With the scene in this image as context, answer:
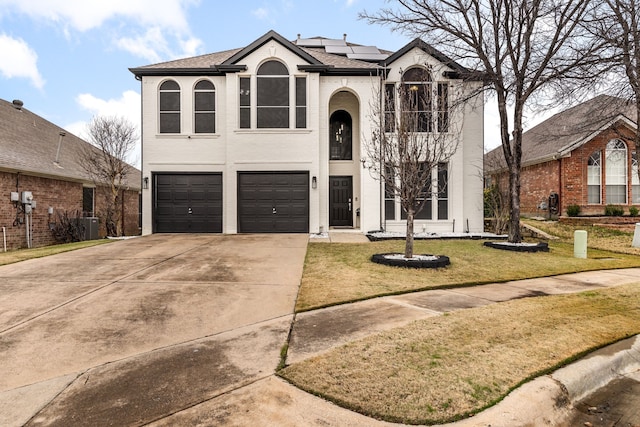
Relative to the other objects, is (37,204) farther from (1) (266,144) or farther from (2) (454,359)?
(2) (454,359)

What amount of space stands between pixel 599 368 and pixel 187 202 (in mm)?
13993

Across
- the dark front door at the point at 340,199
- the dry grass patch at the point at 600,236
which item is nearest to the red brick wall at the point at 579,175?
the dry grass patch at the point at 600,236

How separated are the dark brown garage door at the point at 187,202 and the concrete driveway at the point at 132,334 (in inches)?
Answer: 252

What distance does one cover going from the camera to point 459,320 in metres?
4.57

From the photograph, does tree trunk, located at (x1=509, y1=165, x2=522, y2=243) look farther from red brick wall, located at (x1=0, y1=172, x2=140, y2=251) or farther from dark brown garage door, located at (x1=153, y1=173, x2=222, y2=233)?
red brick wall, located at (x1=0, y1=172, x2=140, y2=251)

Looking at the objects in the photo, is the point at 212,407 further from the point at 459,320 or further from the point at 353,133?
the point at 353,133

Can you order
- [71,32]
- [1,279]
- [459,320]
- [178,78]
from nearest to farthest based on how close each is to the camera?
[459,320]
[1,279]
[178,78]
[71,32]

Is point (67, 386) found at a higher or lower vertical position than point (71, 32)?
lower

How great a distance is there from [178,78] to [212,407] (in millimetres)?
14610

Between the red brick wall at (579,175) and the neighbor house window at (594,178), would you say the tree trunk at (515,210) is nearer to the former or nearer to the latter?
the red brick wall at (579,175)

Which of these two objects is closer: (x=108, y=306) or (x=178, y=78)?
(x=108, y=306)

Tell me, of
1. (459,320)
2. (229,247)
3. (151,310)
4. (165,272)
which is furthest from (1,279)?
(459,320)

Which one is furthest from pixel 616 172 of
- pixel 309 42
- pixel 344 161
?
pixel 309 42

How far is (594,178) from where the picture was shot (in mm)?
17891
